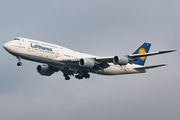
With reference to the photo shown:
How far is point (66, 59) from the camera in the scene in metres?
50.3

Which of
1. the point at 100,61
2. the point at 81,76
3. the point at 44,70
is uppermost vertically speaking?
the point at 100,61

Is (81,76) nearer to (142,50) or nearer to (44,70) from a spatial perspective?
(44,70)

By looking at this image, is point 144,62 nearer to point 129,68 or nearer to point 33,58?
point 129,68

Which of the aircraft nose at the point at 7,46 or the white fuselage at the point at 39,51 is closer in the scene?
the aircraft nose at the point at 7,46

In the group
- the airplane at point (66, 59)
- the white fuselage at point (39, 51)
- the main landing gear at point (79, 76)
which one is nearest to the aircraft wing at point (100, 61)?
the airplane at point (66, 59)

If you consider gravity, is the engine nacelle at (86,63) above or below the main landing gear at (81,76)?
above

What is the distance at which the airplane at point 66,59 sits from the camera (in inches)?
1875

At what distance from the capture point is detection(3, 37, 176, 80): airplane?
156 ft

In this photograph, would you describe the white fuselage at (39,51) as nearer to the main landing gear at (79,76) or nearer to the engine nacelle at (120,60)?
the main landing gear at (79,76)

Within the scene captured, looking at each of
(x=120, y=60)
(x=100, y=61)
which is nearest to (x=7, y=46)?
(x=100, y=61)


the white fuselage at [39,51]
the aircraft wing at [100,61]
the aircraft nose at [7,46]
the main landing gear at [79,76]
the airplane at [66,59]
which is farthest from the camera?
the main landing gear at [79,76]

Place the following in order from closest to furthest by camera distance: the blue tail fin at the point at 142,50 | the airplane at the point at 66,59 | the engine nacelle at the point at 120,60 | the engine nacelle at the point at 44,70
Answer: the airplane at the point at 66,59 → the engine nacelle at the point at 120,60 → the engine nacelle at the point at 44,70 → the blue tail fin at the point at 142,50

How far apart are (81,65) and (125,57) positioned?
23.7 ft

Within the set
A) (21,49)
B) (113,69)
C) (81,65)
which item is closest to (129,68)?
(113,69)
